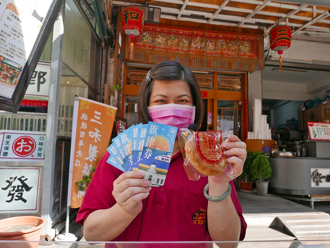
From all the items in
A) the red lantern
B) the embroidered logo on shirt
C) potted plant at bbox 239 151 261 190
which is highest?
the red lantern

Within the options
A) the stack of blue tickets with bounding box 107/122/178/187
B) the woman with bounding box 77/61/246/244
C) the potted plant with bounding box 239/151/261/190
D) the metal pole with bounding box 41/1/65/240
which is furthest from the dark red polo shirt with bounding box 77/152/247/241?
the potted plant with bounding box 239/151/261/190

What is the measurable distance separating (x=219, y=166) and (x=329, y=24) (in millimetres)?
7600

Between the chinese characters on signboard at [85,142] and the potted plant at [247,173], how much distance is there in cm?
382

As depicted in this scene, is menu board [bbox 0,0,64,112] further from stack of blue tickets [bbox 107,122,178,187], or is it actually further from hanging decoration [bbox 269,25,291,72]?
hanging decoration [bbox 269,25,291,72]

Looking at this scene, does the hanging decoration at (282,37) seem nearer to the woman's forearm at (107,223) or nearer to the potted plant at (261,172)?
the potted plant at (261,172)

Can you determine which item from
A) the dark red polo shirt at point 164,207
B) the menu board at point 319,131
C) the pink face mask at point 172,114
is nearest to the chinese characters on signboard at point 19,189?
the dark red polo shirt at point 164,207

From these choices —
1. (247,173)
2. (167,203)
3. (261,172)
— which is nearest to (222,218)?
(167,203)

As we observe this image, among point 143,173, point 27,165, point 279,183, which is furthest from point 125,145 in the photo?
point 279,183

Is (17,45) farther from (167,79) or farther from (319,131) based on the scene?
(319,131)

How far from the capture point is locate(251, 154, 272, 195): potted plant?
5.01 metres

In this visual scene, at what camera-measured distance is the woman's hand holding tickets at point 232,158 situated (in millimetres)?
806

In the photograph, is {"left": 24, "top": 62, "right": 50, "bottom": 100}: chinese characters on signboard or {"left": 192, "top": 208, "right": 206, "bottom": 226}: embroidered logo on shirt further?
{"left": 24, "top": 62, "right": 50, "bottom": 100}: chinese characters on signboard

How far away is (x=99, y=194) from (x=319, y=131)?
19.2 ft

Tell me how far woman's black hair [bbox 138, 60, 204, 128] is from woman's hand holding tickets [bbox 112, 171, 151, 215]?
440 millimetres
